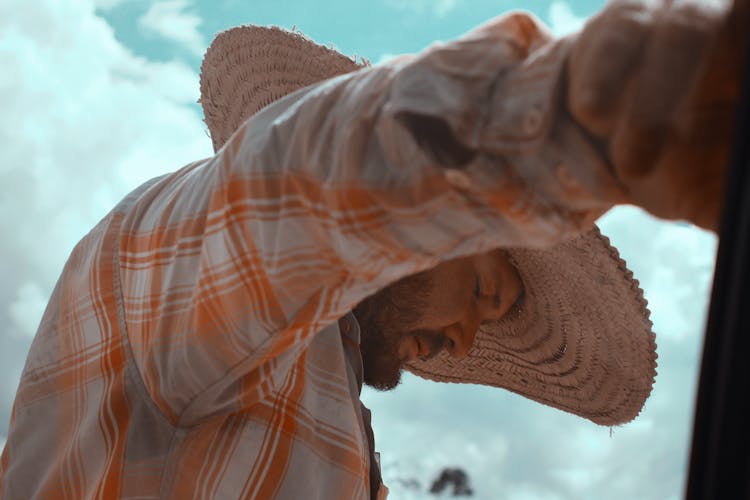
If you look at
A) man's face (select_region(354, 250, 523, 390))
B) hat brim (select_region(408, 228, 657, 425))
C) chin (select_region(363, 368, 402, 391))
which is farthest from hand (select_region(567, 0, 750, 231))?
chin (select_region(363, 368, 402, 391))

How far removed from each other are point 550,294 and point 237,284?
0.73 metres

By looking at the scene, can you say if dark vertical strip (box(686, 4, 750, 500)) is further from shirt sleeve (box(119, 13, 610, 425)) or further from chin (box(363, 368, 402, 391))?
chin (box(363, 368, 402, 391))

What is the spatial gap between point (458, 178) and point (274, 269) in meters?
0.27

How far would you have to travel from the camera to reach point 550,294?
1580 mm

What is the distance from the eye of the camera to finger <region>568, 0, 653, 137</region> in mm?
640

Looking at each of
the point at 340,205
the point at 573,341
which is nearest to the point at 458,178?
the point at 340,205

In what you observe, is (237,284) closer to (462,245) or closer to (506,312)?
(462,245)

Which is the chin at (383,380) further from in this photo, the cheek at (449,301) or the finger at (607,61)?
the finger at (607,61)

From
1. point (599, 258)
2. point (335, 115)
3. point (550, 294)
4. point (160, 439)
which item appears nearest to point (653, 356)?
point (550, 294)

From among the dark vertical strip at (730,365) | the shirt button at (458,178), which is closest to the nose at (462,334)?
the shirt button at (458,178)

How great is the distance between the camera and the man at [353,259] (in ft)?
2.19

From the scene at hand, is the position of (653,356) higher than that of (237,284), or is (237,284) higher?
(237,284)

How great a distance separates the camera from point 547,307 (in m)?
1.61

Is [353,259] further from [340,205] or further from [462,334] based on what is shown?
[462,334]
